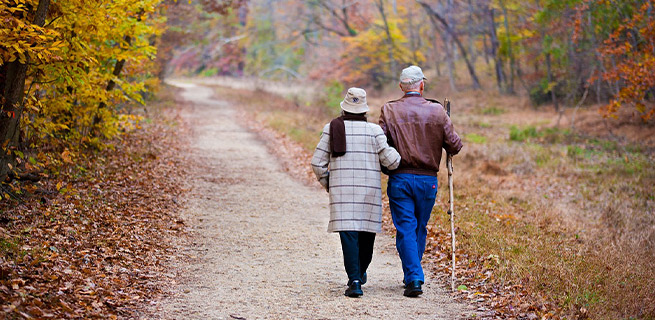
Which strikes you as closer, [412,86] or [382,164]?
[382,164]

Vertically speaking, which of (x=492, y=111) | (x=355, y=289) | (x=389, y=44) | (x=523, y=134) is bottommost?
(x=492, y=111)

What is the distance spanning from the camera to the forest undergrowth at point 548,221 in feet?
19.9

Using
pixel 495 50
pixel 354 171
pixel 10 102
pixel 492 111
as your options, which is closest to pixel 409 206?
pixel 354 171

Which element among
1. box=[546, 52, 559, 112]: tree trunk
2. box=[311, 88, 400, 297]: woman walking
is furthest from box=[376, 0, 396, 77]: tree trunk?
box=[311, 88, 400, 297]: woman walking

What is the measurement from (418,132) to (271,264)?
256 centimetres

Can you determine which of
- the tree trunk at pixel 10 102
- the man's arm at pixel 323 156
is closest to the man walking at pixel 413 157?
the man's arm at pixel 323 156

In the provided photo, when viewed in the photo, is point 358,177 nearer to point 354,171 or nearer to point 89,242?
point 354,171

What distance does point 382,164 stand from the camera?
588cm

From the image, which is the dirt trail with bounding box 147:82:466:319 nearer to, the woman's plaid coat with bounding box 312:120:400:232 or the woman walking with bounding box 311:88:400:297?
the woman walking with bounding box 311:88:400:297

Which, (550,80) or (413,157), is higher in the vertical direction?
(413,157)

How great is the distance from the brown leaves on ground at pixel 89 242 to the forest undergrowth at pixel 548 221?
10.7 ft

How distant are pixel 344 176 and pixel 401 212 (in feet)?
2.09

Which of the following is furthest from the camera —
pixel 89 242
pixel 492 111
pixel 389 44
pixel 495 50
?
pixel 389 44

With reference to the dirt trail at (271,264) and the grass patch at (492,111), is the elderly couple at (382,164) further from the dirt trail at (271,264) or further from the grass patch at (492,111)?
the grass patch at (492,111)
